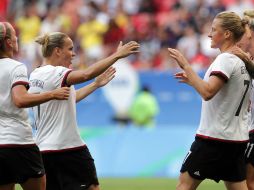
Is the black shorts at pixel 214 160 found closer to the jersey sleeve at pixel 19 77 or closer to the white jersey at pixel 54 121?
the white jersey at pixel 54 121

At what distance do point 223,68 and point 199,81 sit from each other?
1.09 feet

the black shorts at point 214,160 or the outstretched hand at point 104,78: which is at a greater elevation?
the outstretched hand at point 104,78

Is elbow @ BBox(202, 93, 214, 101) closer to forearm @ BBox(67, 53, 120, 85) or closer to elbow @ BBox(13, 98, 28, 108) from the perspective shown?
forearm @ BBox(67, 53, 120, 85)

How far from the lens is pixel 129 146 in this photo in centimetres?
1722

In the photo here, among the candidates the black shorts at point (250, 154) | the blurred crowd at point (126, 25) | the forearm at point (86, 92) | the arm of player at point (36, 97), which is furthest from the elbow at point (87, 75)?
the blurred crowd at point (126, 25)

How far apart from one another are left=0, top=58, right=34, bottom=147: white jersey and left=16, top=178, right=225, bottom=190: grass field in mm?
5437

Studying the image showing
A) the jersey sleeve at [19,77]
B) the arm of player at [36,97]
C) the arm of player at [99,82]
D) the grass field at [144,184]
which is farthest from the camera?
the grass field at [144,184]

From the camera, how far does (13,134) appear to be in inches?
324

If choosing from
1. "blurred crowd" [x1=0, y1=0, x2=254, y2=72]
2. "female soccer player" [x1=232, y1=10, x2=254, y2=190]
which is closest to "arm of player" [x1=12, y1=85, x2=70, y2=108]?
"female soccer player" [x1=232, y1=10, x2=254, y2=190]

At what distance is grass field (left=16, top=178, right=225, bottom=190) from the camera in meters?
14.1

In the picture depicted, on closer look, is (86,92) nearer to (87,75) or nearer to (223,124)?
(87,75)

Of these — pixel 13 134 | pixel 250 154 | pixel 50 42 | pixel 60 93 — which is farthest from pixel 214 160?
pixel 50 42

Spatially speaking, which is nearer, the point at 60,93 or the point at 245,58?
the point at 60,93

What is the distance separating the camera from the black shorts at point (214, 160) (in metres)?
8.37
